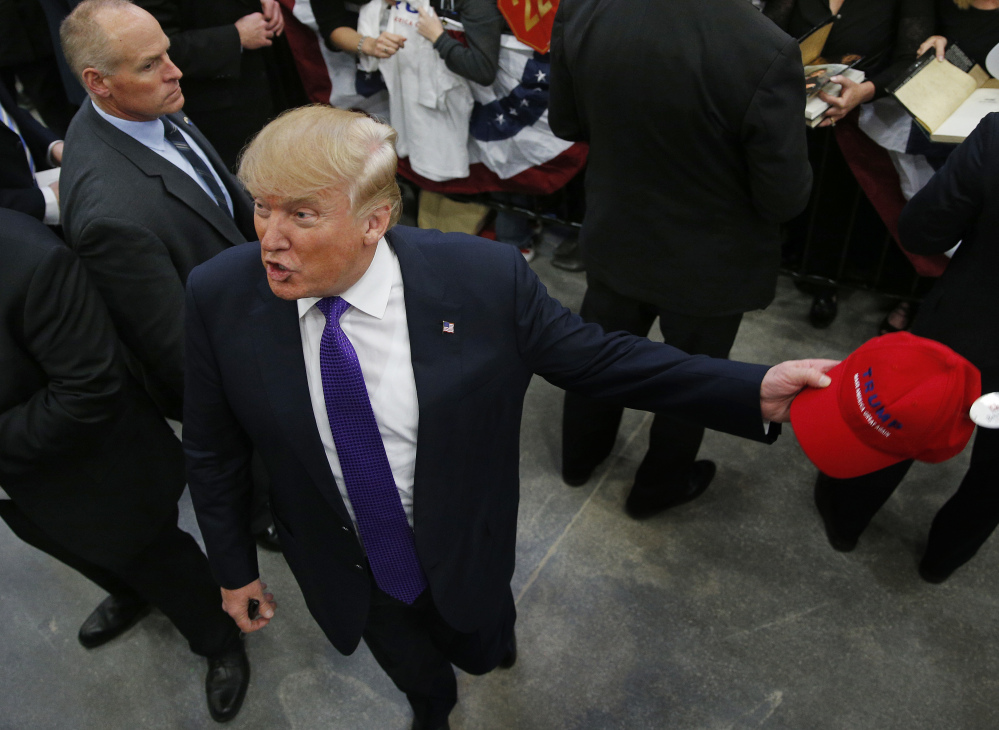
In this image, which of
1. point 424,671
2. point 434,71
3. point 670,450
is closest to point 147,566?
point 424,671

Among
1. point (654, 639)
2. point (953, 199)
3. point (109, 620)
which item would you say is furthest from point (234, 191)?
point (953, 199)

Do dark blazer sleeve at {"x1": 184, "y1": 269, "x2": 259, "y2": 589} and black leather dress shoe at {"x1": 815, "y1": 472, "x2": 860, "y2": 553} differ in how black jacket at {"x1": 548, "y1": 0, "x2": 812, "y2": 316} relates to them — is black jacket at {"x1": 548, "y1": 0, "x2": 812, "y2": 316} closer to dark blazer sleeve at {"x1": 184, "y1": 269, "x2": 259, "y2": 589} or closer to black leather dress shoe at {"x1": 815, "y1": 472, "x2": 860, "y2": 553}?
black leather dress shoe at {"x1": 815, "y1": 472, "x2": 860, "y2": 553}

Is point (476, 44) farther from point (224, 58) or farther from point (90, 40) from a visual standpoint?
A: point (90, 40)

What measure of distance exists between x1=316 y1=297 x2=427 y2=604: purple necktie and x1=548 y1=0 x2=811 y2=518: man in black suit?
76 centimetres

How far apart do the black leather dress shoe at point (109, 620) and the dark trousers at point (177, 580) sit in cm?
20

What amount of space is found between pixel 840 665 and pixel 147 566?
232 centimetres

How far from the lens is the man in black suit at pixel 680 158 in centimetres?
208

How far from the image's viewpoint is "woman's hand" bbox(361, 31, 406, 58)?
3.83m

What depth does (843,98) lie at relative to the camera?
3.04 meters

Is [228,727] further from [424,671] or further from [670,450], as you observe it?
[670,450]

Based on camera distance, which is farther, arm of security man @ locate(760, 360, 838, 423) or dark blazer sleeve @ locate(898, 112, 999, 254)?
dark blazer sleeve @ locate(898, 112, 999, 254)

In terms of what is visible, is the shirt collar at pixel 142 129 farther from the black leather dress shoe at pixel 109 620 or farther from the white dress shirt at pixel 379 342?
the black leather dress shoe at pixel 109 620

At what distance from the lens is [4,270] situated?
5.88 ft

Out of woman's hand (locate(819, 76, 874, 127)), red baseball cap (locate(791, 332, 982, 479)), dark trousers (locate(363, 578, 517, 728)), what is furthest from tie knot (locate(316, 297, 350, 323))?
woman's hand (locate(819, 76, 874, 127))
